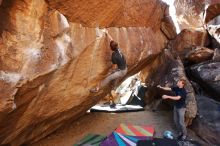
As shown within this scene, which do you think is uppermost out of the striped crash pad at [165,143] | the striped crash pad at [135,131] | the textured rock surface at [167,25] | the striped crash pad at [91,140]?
the textured rock surface at [167,25]

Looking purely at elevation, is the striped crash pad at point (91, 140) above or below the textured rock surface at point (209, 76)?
below

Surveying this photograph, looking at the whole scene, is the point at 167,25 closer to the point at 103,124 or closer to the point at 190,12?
the point at 190,12

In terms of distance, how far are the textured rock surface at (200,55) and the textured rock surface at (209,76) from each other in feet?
2.69

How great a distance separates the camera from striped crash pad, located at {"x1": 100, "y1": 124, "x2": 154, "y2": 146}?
8.25m

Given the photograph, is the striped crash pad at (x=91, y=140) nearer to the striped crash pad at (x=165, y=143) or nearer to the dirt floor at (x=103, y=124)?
the dirt floor at (x=103, y=124)

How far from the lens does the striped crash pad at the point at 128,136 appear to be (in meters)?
8.25

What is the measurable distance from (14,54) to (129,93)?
11408 millimetres

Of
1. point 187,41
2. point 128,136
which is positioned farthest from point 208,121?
point 187,41

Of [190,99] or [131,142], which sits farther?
[190,99]

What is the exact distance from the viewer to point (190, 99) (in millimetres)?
10258

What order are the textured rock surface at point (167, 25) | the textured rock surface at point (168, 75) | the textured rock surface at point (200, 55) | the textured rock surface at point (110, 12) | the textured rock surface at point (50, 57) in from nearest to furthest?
the textured rock surface at point (50, 57), the textured rock surface at point (110, 12), the textured rock surface at point (168, 75), the textured rock surface at point (200, 55), the textured rock surface at point (167, 25)

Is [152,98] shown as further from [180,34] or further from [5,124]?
[5,124]

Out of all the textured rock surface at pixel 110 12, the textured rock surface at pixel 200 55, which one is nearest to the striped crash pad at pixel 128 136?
Answer: the textured rock surface at pixel 110 12

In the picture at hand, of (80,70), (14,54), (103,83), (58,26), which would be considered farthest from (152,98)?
(14,54)
